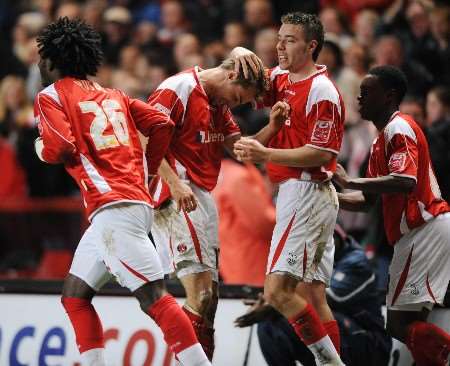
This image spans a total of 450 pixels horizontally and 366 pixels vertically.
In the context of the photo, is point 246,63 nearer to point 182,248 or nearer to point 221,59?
point 182,248

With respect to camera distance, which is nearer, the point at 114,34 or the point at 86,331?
the point at 86,331

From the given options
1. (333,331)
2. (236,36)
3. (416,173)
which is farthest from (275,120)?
(236,36)

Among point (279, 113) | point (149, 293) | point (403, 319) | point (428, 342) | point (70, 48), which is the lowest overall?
point (428, 342)

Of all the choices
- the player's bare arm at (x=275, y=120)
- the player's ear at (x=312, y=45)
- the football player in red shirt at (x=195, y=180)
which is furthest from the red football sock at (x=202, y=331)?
the player's ear at (x=312, y=45)

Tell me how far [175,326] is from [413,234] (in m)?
1.85

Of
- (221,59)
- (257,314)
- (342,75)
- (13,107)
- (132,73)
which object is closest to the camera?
(257,314)

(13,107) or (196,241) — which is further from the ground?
(13,107)

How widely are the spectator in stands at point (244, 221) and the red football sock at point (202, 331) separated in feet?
6.94

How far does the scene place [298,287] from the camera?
23.7ft

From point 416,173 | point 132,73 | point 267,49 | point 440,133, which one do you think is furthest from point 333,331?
point 132,73

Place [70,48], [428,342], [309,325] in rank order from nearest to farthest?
[70,48] → [309,325] → [428,342]

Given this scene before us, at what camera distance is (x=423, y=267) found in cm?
707

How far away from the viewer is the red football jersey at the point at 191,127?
22.5 feet

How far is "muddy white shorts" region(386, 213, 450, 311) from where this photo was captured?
7.05 m
